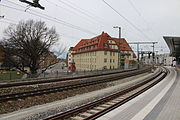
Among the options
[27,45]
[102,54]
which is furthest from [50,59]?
[102,54]

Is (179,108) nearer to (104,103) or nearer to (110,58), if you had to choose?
(104,103)

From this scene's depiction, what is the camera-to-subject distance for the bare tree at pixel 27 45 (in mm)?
27984

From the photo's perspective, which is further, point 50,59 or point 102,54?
point 102,54

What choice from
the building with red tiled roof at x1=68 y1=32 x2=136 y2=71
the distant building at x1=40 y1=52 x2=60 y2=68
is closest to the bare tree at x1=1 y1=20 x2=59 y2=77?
the distant building at x1=40 y1=52 x2=60 y2=68

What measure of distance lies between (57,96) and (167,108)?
7844 millimetres

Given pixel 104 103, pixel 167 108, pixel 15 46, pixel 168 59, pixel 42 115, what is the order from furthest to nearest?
1. pixel 168 59
2. pixel 15 46
3. pixel 104 103
4. pixel 167 108
5. pixel 42 115

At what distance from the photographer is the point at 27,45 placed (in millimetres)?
29328

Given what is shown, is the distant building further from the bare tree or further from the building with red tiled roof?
the building with red tiled roof

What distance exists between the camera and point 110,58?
5169 cm

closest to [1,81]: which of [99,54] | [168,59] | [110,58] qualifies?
[99,54]

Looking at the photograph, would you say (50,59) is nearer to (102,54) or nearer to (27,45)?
(27,45)

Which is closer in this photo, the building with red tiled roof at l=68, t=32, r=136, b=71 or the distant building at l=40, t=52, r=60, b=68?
the distant building at l=40, t=52, r=60, b=68

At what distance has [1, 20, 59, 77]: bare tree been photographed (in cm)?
2798

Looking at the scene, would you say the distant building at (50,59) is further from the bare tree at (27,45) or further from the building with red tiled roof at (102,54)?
the building with red tiled roof at (102,54)
